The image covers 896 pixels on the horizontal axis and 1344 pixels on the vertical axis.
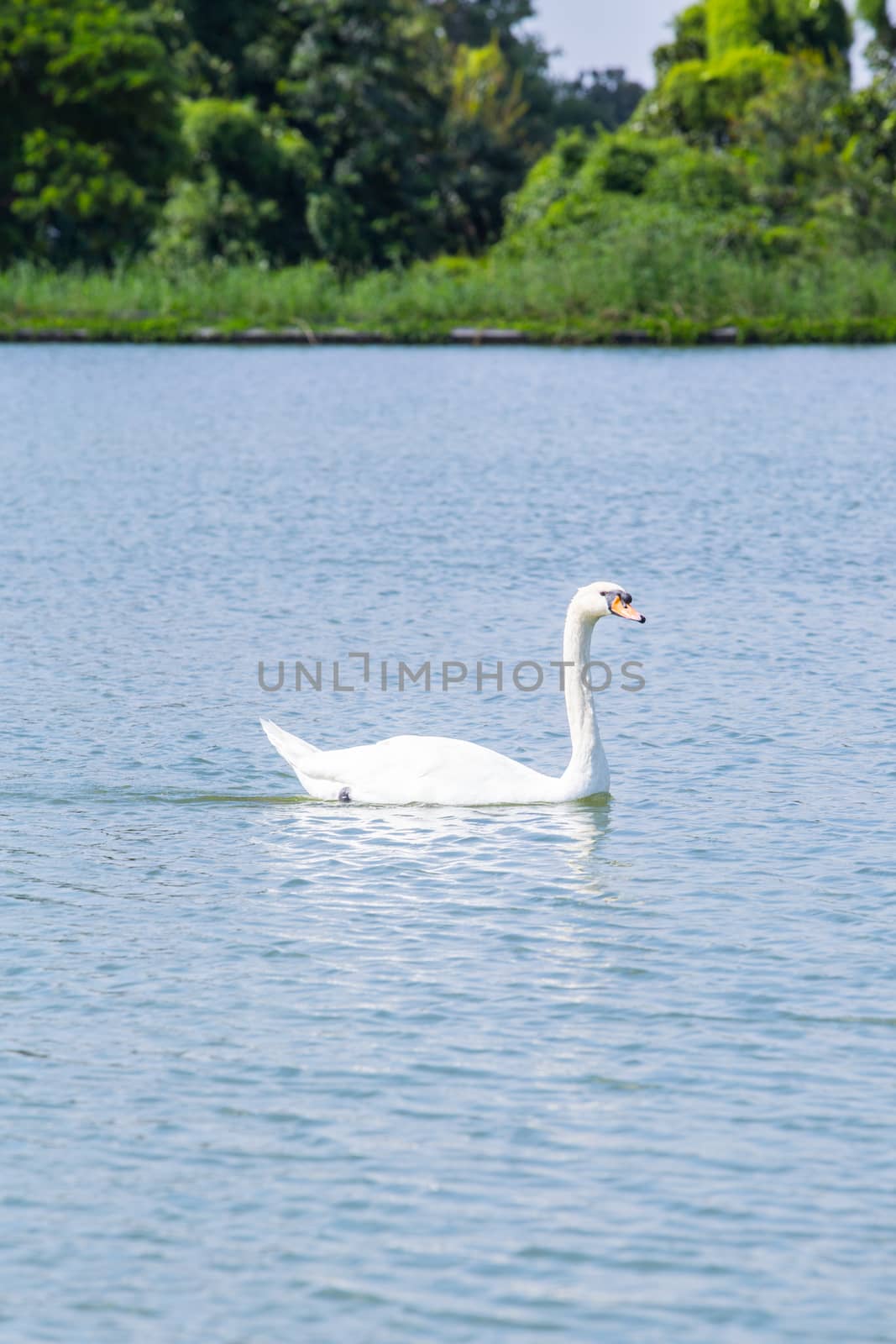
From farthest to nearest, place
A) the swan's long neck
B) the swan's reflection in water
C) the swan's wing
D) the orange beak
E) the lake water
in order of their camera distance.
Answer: the orange beak
the swan's long neck
the swan's wing
the swan's reflection in water
the lake water

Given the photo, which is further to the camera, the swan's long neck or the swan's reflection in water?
the swan's long neck

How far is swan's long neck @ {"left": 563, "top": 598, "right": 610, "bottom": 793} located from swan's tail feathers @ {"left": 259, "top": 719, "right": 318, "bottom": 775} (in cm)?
122

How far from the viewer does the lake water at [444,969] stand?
17.6 ft

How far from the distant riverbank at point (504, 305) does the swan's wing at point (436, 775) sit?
35.8 meters

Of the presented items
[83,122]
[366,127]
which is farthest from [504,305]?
[83,122]

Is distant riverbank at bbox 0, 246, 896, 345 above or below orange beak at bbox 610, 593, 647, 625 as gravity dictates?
above

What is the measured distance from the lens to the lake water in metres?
5.36

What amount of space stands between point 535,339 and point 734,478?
864 inches

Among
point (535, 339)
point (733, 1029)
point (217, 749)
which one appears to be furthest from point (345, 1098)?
point (535, 339)

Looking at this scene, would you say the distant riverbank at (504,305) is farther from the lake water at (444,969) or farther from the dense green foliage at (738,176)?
the lake water at (444,969)

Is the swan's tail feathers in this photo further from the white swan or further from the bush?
the bush

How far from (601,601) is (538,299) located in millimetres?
36479

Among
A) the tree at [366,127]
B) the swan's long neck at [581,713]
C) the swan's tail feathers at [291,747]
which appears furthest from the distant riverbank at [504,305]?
the swan's tail feathers at [291,747]

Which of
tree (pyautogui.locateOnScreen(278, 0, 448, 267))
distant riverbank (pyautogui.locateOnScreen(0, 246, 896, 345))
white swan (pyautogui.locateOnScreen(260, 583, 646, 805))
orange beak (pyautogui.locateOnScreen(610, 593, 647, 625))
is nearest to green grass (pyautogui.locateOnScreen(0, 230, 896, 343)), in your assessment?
distant riverbank (pyautogui.locateOnScreen(0, 246, 896, 345))
